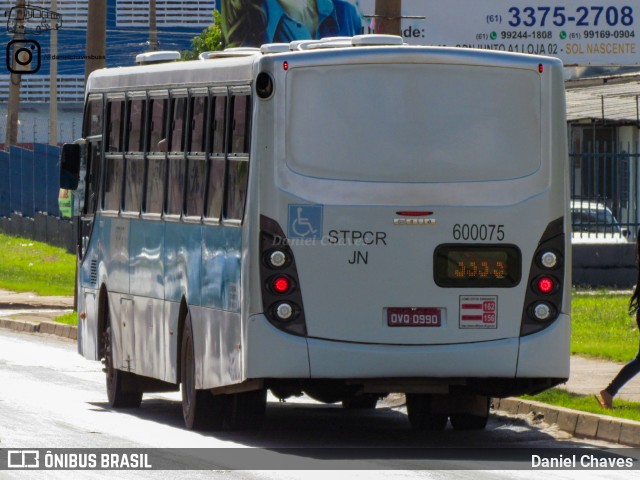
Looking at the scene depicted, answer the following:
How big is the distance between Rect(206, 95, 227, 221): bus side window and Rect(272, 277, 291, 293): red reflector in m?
1.07

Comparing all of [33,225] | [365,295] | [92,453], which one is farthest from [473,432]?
[33,225]

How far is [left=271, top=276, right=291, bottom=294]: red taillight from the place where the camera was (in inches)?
503

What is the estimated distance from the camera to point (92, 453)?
12.6 meters

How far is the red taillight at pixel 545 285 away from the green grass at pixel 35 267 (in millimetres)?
22369

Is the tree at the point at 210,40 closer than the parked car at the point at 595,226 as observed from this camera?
No

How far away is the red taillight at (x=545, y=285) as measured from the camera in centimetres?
1300

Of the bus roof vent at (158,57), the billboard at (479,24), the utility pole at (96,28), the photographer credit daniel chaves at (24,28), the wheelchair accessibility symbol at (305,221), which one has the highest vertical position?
the photographer credit daniel chaves at (24,28)

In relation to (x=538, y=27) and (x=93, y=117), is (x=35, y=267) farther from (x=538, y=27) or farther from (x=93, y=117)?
(x=93, y=117)

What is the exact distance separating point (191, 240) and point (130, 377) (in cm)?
270

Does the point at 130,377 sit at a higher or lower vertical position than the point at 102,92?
lower

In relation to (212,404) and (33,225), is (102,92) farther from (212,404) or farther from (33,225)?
(33,225)

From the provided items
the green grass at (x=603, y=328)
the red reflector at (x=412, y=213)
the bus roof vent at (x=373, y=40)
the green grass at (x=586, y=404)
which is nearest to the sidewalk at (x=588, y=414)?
the green grass at (x=586, y=404)

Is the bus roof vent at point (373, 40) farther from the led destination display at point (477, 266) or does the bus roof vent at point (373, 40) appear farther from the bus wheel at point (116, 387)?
the bus wheel at point (116, 387)

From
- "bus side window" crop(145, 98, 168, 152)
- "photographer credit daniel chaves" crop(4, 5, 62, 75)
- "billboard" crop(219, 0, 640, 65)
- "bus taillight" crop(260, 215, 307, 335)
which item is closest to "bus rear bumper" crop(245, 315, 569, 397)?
"bus taillight" crop(260, 215, 307, 335)
